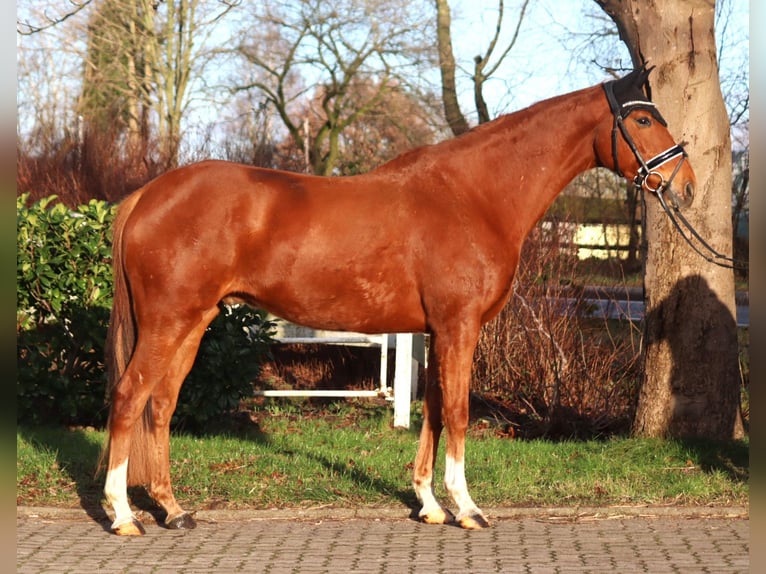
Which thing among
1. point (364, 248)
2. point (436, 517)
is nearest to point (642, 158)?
point (364, 248)

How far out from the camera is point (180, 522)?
530 centimetres

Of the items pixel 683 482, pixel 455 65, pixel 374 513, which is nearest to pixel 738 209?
pixel 455 65

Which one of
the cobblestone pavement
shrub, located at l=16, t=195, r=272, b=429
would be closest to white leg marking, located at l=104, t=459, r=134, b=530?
the cobblestone pavement

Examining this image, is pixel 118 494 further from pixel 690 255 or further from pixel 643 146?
pixel 690 255

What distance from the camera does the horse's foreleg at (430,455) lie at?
546cm

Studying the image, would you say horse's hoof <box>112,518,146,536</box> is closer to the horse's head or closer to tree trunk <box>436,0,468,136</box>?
the horse's head

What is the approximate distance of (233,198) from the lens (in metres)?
5.25

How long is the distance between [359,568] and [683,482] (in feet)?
8.62

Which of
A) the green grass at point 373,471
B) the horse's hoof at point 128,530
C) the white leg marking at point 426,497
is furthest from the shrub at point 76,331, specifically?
the white leg marking at point 426,497

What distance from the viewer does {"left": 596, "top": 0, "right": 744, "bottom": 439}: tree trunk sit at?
700 cm

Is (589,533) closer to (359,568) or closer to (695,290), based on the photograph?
(359,568)

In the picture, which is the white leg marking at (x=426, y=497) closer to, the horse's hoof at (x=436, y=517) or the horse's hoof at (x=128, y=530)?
the horse's hoof at (x=436, y=517)

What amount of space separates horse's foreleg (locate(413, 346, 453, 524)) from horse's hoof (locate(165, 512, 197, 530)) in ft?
4.36

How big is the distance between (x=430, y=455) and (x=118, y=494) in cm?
182
